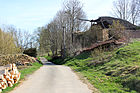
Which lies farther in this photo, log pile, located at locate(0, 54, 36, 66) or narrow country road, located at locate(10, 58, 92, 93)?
log pile, located at locate(0, 54, 36, 66)

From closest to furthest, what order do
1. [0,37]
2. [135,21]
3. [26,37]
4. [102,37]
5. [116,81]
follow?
[116,81] < [0,37] < [102,37] < [135,21] < [26,37]

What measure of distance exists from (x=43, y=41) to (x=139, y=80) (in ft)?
176

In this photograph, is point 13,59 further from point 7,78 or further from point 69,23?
point 69,23

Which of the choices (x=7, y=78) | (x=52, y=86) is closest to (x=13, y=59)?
(x=7, y=78)

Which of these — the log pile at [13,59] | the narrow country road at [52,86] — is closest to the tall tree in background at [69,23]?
the log pile at [13,59]

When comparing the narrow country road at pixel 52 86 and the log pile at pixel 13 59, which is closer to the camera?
the narrow country road at pixel 52 86

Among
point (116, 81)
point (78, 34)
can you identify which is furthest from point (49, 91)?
point (78, 34)

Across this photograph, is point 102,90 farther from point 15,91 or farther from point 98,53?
point 98,53

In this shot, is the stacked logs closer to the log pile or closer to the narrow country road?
the narrow country road

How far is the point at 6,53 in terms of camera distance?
19.2 metres

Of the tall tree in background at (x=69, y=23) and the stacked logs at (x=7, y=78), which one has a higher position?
the tall tree in background at (x=69, y=23)

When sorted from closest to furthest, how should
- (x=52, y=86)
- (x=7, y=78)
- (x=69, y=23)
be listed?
(x=7, y=78), (x=52, y=86), (x=69, y=23)

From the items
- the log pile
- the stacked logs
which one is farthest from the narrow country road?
the log pile

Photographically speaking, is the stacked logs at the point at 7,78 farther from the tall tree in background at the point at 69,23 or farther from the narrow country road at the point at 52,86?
the tall tree in background at the point at 69,23
